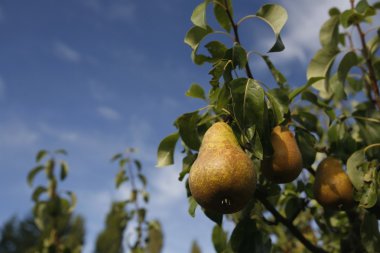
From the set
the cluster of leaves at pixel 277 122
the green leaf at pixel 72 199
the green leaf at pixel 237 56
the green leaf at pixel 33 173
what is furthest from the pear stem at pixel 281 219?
the green leaf at pixel 33 173

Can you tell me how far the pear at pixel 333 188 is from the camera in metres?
1.64

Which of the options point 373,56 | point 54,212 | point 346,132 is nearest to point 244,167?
point 346,132

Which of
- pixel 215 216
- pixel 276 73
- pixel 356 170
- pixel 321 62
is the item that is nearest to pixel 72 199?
pixel 215 216

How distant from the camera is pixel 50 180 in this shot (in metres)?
3.64

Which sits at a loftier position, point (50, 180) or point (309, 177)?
point (50, 180)

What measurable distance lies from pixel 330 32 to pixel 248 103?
1.29m

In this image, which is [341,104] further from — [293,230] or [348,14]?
[293,230]

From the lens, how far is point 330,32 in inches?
90.5

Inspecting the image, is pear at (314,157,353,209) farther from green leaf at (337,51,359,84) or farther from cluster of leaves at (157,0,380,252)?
green leaf at (337,51,359,84)

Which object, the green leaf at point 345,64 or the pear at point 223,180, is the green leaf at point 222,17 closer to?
the green leaf at point 345,64

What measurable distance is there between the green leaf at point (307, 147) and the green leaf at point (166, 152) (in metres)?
0.60

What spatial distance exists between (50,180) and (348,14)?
9.62ft

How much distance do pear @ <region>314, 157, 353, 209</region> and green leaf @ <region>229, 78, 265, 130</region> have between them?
0.56m

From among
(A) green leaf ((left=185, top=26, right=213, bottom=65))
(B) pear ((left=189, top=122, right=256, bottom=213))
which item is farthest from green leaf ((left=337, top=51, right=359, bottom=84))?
(B) pear ((left=189, top=122, right=256, bottom=213))
